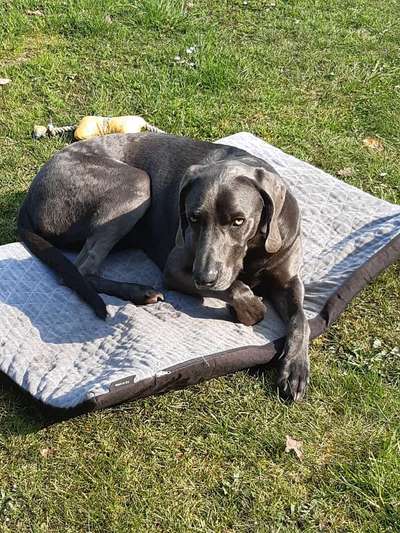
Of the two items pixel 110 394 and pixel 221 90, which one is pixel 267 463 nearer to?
pixel 110 394

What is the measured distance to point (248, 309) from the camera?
166 inches

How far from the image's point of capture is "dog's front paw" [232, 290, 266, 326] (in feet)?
13.8

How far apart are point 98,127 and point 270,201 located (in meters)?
2.63

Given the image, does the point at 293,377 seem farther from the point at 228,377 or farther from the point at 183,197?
the point at 183,197

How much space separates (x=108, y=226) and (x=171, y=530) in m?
2.12

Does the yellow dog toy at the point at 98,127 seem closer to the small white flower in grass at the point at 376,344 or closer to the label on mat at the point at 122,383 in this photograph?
the small white flower in grass at the point at 376,344

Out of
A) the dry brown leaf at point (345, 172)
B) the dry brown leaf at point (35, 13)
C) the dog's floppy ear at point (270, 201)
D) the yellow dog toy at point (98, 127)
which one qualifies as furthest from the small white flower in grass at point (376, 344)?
the dry brown leaf at point (35, 13)

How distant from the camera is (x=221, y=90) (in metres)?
7.08

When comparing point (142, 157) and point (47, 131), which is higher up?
point (142, 157)

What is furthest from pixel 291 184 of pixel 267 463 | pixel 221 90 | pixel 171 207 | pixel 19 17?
pixel 19 17

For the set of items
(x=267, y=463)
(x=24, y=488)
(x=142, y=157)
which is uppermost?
(x=142, y=157)

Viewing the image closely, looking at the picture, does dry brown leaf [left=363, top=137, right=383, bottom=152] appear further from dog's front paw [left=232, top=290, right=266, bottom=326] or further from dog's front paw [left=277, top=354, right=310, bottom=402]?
dog's front paw [left=277, top=354, right=310, bottom=402]

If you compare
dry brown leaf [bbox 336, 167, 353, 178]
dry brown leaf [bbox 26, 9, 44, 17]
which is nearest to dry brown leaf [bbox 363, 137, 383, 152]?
dry brown leaf [bbox 336, 167, 353, 178]

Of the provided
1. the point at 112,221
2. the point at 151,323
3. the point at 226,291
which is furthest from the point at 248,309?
the point at 112,221
